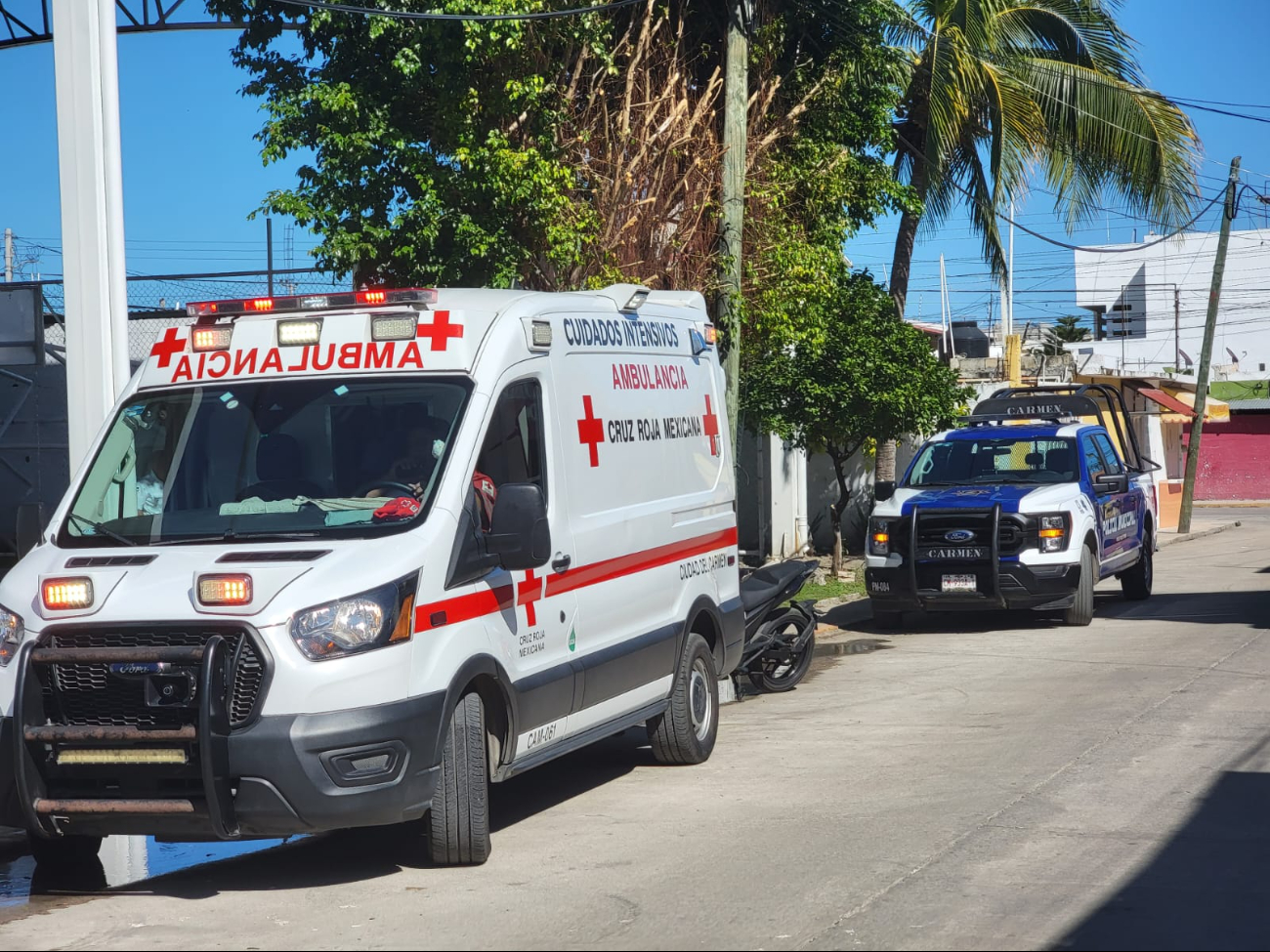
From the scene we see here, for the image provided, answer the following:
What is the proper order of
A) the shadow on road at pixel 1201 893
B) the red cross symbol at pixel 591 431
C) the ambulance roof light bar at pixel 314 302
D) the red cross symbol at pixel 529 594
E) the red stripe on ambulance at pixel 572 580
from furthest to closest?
the red cross symbol at pixel 591 431 → the ambulance roof light bar at pixel 314 302 → the red cross symbol at pixel 529 594 → the red stripe on ambulance at pixel 572 580 → the shadow on road at pixel 1201 893

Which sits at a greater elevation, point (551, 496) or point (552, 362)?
point (552, 362)

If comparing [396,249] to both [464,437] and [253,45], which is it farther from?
[464,437]

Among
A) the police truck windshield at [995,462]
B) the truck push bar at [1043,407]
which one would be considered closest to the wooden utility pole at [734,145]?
the police truck windshield at [995,462]

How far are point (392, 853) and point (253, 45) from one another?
30.7 ft

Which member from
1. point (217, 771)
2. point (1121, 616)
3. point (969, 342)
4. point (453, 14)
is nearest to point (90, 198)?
point (453, 14)

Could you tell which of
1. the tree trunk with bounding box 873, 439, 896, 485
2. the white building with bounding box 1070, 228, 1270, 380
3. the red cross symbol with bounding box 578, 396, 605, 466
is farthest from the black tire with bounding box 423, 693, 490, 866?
the white building with bounding box 1070, 228, 1270, 380

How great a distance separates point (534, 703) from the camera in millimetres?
7129

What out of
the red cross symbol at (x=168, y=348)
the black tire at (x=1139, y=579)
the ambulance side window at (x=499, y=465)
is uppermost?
the red cross symbol at (x=168, y=348)

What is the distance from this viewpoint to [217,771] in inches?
233

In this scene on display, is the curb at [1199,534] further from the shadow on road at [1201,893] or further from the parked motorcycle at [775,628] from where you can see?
the shadow on road at [1201,893]

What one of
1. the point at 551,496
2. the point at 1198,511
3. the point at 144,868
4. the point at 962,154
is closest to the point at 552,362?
the point at 551,496

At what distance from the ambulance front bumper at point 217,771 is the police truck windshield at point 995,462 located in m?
10.7

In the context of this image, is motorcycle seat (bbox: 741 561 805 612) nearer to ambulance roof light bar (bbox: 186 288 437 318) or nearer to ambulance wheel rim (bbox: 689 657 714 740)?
ambulance wheel rim (bbox: 689 657 714 740)

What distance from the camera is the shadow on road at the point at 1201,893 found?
540 cm
